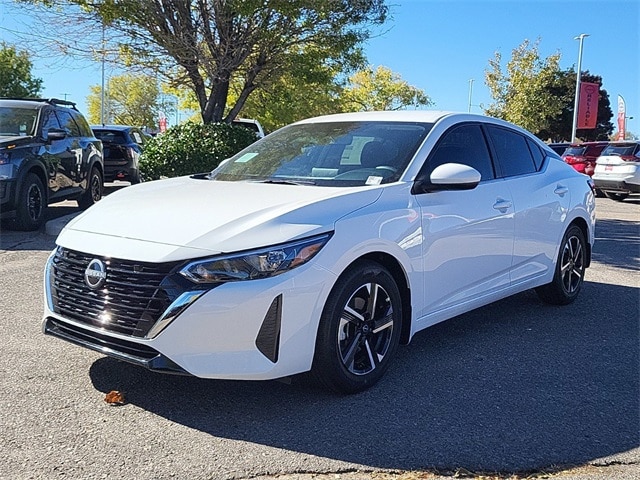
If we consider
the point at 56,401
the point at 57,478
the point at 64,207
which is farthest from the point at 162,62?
the point at 57,478

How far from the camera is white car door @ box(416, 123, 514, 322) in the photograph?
434 cm

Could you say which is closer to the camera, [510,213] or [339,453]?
[339,453]

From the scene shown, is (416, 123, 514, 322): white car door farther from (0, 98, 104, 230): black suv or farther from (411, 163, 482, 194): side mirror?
(0, 98, 104, 230): black suv

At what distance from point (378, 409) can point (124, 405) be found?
1.37 meters

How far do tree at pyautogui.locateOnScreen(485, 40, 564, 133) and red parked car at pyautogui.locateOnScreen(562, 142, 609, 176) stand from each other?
19.0m

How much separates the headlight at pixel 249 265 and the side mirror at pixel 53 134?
7.15 meters

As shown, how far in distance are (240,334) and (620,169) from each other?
17.4 m

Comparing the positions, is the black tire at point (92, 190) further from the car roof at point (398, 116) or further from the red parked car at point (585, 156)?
the red parked car at point (585, 156)

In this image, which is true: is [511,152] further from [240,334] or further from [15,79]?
[15,79]

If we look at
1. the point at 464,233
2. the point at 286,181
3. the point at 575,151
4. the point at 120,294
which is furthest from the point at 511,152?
the point at 575,151

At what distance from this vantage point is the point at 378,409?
12.2ft

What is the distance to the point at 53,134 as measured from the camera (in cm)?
957

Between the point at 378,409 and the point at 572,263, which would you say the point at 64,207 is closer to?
the point at 572,263

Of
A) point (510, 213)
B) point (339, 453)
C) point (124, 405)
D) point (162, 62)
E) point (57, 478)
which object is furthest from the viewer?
point (162, 62)
